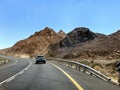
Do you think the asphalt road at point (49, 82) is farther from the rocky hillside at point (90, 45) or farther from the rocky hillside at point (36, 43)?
the rocky hillside at point (36, 43)

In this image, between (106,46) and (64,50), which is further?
(64,50)

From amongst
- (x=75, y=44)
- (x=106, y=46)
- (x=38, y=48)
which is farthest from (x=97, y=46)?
(x=38, y=48)

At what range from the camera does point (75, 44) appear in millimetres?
111250

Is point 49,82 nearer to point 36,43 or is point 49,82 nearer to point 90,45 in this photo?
point 90,45

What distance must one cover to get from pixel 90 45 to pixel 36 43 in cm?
6994

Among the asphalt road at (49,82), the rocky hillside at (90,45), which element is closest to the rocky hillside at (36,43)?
the rocky hillside at (90,45)

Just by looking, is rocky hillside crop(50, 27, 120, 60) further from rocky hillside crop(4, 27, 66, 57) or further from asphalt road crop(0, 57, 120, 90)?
asphalt road crop(0, 57, 120, 90)

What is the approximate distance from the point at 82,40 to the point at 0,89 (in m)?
98.0

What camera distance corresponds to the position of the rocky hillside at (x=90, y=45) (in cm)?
8126

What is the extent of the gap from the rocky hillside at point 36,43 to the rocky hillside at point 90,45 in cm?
4011

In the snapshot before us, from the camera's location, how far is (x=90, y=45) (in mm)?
96625

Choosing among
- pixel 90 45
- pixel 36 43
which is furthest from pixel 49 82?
pixel 36 43

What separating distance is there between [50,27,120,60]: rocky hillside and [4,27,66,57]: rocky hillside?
132ft

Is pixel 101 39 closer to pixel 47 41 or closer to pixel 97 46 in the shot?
pixel 97 46
